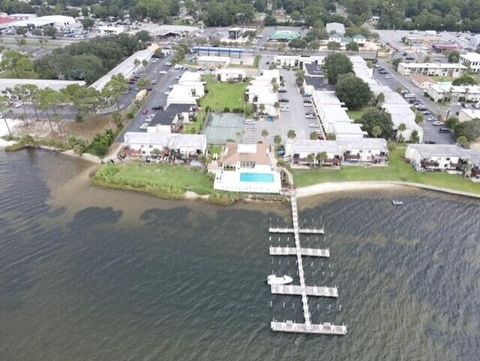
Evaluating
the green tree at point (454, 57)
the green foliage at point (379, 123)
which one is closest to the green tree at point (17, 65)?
the green foliage at point (379, 123)

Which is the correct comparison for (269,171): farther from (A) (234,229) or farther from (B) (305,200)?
(A) (234,229)

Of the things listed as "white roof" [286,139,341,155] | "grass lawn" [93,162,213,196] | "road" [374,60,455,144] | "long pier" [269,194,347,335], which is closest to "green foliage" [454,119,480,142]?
"road" [374,60,455,144]

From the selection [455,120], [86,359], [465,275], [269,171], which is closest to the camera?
[86,359]

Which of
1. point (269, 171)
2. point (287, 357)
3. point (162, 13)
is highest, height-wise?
point (162, 13)

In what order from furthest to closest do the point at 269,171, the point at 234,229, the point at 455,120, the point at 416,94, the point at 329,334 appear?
the point at 416,94, the point at 455,120, the point at 269,171, the point at 234,229, the point at 329,334

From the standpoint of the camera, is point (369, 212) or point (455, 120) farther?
point (455, 120)

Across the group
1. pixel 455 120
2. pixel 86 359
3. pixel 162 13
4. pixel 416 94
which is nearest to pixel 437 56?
pixel 416 94

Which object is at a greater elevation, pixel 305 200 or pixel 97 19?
pixel 97 19
